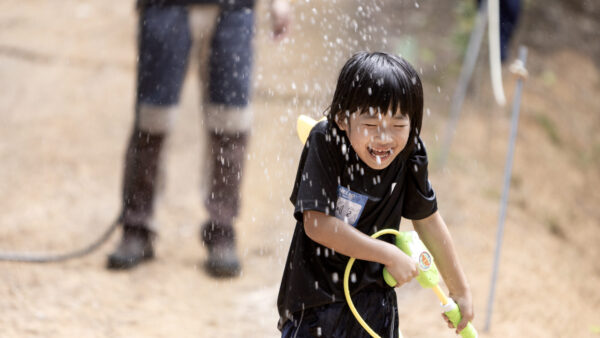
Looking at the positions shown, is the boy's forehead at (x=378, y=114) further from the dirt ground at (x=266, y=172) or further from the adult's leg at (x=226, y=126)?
the adult's leg at (x=226, y=126)

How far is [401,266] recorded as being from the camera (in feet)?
5.24

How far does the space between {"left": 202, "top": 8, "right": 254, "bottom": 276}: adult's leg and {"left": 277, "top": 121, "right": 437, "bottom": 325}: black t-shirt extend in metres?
1.46

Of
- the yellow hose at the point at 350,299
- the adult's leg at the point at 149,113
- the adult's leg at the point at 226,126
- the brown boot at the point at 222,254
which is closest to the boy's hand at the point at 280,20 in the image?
the adult's leg at the point at 226,126

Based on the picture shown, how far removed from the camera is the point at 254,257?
11.4 feet

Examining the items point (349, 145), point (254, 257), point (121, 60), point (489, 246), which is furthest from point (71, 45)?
point (349, 145)

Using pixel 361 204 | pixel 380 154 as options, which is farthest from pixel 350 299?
pixel 380 154

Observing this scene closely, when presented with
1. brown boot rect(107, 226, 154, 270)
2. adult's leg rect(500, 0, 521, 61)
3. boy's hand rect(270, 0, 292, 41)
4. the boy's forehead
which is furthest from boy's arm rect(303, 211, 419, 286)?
adult's leg rect(500, 0, 521, 61)

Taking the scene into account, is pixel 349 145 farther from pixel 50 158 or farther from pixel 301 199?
pixel 50 158

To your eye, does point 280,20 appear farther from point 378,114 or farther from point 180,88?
point 378,114

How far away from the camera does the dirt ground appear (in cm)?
292

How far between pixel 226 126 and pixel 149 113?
0.34m

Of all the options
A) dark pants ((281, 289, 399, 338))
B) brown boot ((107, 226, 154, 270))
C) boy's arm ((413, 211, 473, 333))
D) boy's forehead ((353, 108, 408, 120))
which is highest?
boy's forehead ((353, 108, 408, 120))

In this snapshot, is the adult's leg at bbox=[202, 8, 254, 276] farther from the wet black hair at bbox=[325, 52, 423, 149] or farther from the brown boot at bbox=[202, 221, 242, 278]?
the wet black hair at bbox=[325, 52, 423, 149]

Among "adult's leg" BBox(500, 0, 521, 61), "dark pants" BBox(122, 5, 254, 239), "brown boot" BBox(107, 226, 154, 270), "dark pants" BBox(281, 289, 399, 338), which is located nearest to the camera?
"dark pants" BBox(281, 289, 399, 338)
